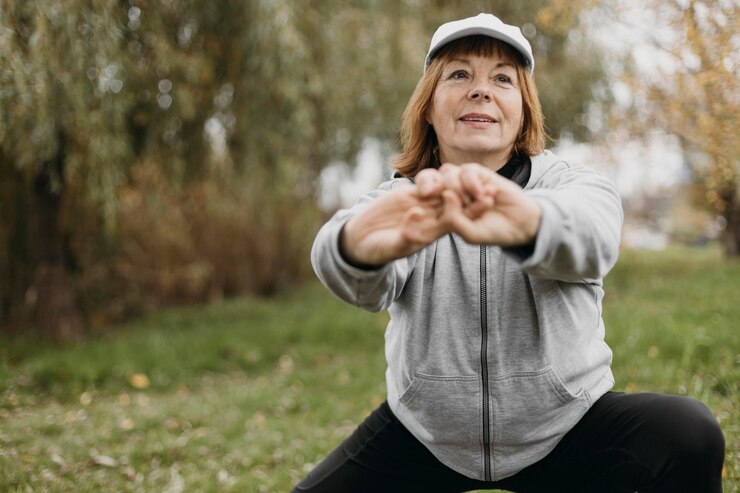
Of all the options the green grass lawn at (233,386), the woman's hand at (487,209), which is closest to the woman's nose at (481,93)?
the woman's hand at (487,209)

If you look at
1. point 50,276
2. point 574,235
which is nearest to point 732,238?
point 50,276

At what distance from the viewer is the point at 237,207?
9.06 m

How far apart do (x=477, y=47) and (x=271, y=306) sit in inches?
279

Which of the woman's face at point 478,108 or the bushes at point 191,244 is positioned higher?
the woman's face at point 478,108

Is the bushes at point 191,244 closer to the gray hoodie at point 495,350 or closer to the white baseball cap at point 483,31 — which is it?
the white baseball cap at point 483,31

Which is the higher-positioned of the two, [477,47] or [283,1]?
[283,1]

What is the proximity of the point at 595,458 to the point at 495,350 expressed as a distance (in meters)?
0.41

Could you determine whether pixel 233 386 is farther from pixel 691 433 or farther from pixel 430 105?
pixel 691 433

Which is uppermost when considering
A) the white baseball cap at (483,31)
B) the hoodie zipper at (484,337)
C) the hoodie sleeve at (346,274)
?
the white baseball cap at (483,31)

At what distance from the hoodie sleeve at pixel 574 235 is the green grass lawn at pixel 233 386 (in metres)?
1.51

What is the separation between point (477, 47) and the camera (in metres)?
2.08

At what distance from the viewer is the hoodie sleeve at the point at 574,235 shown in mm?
1479

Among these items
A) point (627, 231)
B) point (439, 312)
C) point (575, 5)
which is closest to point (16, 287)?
point (575, 5)

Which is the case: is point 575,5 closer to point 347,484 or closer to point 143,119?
point 143,119
